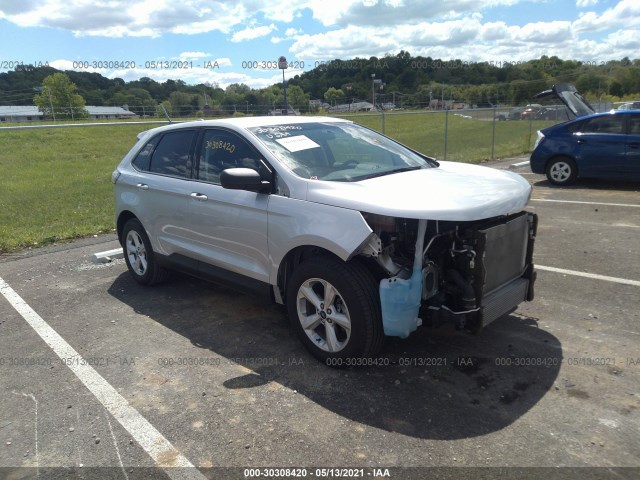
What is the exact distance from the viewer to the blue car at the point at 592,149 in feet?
32.9

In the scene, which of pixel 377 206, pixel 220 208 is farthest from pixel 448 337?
pixel 220 208

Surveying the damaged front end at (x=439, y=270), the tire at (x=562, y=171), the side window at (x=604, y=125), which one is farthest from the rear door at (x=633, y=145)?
the damaged front end at (x=439, y=270)

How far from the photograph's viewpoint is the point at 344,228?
335cm

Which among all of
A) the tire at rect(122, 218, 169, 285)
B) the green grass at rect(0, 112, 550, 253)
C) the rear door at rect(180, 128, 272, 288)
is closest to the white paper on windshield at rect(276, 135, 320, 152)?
the rear door at rect(180, 128, 272, 288)

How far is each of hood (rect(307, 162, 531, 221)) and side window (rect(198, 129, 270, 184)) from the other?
0.73m

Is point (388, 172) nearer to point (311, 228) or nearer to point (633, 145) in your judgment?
point (311, 228)

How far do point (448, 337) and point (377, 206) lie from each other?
1514mm

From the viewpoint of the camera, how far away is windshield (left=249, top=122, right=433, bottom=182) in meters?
3.97

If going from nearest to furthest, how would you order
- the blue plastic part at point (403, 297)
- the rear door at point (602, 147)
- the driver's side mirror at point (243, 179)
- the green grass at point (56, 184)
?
1. the blue plastic part at point (403, 297)
2. the driver's side mirror at point (243, 179)
3. the green grass at point (56, 184)
4. the rear door at point (602, 147)

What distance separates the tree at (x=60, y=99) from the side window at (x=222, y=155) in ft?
105

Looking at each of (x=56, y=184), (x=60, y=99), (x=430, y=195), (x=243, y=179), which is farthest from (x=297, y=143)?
(x=60, y=99)

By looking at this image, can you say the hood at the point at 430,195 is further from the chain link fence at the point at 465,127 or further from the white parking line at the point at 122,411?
the chain link fence at the point at 465,127

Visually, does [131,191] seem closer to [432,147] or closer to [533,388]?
[533,388]

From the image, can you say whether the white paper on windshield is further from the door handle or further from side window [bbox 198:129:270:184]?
the door handle
